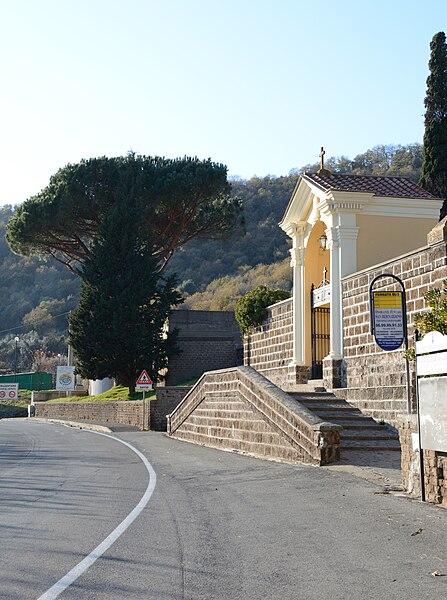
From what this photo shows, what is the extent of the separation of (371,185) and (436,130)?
872cm

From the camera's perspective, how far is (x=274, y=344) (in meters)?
26.4

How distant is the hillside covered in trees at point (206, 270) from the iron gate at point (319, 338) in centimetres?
4941

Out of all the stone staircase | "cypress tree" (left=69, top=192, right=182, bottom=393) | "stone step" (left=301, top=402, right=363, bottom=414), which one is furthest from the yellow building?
"cypress tree" (left=69, top=192, right=182, bottom=393)

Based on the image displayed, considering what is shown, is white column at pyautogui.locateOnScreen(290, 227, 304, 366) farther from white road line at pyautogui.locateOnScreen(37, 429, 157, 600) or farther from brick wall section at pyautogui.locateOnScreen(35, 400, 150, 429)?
white road line at pyautogui.locateOnScreen(37, 429, 157, 600)

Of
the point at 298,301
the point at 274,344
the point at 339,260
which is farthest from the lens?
the point at 274,344

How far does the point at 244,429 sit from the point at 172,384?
22.4 m

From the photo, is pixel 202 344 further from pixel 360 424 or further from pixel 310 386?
pixel 360 424

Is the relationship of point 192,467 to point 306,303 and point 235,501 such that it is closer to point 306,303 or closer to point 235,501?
point 235,501

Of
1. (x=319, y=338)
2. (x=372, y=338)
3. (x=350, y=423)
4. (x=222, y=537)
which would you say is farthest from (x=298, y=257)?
(x=222, y=537)

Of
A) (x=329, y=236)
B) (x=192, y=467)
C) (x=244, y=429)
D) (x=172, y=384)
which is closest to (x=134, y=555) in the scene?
(x=192, y=467)

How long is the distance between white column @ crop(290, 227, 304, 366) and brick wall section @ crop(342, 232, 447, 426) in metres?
3.64

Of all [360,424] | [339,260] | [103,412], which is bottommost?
[360,424]

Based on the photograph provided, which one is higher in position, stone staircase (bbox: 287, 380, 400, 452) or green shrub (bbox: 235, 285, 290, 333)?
green shrub (bbox: 235, 285, 290, 333)

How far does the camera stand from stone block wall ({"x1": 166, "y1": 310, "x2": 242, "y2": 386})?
41.5 meters
